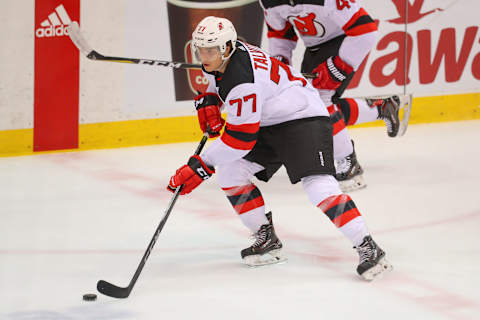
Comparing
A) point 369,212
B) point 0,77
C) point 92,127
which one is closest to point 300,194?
point 369,212

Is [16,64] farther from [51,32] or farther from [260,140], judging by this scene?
[260,140]

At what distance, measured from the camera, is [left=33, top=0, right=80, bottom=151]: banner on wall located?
5.06 meters

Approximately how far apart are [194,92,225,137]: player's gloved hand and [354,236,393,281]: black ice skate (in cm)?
67

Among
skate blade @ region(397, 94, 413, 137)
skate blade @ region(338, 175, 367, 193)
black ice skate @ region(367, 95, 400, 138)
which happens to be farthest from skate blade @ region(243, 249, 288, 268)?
skate blade @ region(397, 94, 413, 137)

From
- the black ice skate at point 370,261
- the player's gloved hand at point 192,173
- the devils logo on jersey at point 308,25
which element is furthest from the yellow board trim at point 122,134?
the black ice skate at point 370,261

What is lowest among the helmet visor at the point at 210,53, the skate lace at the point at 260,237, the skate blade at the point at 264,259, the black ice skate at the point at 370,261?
the skate blade at the point at 264,259

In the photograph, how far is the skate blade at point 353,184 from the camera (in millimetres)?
4246

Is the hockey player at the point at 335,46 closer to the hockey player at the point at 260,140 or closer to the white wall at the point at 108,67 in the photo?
the hockey player at the point at 260,140

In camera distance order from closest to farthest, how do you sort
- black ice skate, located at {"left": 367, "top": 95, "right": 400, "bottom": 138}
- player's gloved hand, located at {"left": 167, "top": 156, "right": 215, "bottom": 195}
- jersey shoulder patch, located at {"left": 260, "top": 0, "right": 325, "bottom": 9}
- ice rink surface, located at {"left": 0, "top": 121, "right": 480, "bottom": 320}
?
ice rink surface, located at {"left": 0, "top": 121, "right": 480, "bottom": 320} < player's gloved hand, located at {"left": 167, "top": 156, "right": 215, "bottom": 195} < jersey shoulder patch, located at {"left": 260, "top": 0, "right": 325, "bottom": 9} < black ice skate, located at {"left": 367, "top": 95, "right": 400, "bottom": 138}

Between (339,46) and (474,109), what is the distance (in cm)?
211

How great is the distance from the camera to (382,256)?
2.91 m

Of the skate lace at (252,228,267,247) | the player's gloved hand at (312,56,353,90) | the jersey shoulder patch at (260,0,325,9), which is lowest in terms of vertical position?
the skate lace at (252,228,267,247)

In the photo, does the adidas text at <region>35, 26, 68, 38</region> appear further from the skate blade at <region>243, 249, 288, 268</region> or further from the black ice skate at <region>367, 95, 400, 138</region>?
the skate blade at <region>243, 249, 288, 268</region>

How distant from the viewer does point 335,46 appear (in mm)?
4141
